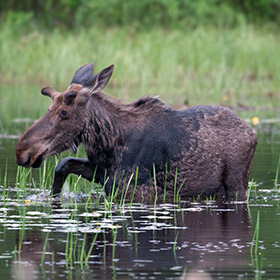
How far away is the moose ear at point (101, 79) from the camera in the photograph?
Answer: 9.62 m

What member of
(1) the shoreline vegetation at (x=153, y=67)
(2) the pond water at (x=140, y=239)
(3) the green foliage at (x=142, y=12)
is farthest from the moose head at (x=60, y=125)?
(3) the green foliage at (x=142, y=12)

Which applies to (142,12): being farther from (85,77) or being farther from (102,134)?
(102,134)

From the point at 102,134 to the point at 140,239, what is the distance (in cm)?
247

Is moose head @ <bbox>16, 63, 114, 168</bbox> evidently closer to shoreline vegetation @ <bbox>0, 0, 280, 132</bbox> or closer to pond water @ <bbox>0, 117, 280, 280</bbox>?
pond water @ <bbox>0, 117, 280, 280</bbox>

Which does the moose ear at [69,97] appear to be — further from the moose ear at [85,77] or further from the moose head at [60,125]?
the moose ear at [85,77]

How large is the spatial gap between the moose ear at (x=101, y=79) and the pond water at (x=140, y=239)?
4.30ft

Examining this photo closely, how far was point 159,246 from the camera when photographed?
726cm

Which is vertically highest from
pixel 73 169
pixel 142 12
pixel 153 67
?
pixel 142 12

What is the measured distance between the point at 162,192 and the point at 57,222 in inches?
75.4

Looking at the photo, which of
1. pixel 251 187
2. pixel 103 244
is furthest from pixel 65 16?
pixel 103 244

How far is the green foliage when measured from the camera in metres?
42.2

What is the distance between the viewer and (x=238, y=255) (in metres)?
6.94

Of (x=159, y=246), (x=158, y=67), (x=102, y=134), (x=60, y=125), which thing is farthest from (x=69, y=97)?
(x=158, y=67)

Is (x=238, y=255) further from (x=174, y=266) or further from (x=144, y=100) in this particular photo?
(x=144, y=100)
